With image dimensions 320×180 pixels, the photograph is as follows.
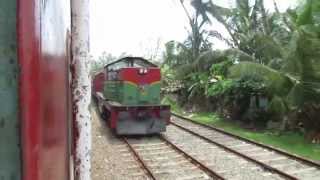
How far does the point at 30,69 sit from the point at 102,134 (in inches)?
577

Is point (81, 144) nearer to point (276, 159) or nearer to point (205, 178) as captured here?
point (205, 178)

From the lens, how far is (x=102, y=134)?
15406 mm

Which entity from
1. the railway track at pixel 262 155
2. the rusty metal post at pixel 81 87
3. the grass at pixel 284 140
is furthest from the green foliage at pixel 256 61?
the rusty metal post at pixel 81 87

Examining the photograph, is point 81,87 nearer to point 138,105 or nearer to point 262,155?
point 262,155

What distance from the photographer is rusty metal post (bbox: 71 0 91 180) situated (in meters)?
2.14

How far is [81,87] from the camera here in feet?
6.99

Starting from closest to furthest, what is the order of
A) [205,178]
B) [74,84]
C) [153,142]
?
[74,84] < [205,178] < [153,142]

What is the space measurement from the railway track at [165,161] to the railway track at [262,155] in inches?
21.2

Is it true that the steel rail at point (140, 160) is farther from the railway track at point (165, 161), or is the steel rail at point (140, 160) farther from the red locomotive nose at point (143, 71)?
the red locomotive nose at point (143, 71)

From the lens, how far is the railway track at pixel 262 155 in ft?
29.4

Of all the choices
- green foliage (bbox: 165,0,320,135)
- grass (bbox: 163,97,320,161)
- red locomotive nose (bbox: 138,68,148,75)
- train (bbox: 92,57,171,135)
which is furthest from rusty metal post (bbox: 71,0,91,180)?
red locomotive nose (bbox: 138,68,148,75)

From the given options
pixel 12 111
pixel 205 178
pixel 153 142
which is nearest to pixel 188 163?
pixel 205 178

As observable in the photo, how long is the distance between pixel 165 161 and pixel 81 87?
8.68m

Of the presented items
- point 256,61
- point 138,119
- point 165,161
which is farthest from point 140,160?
point 256,61
